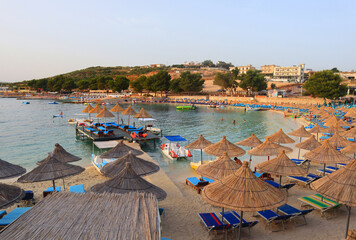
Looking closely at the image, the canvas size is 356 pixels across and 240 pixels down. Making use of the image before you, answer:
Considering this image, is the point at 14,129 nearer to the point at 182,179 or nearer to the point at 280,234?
the point at 182,179

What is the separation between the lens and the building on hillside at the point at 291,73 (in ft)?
394

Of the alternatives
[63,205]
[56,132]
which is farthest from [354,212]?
[56,132]

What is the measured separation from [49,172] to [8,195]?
7.33 feet

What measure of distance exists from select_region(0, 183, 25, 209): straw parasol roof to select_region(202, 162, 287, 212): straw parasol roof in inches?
227

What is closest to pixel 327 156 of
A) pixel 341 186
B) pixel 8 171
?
pixel 341 186

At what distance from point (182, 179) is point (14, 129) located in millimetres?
28872

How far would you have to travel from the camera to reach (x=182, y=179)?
47.0ft

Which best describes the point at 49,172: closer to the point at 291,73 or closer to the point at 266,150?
the point at 266,150

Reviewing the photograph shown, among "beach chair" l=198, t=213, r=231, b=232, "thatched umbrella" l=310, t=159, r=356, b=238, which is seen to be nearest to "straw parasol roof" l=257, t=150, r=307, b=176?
"thatched umbrella" l=310, t=159, r=356, b=238

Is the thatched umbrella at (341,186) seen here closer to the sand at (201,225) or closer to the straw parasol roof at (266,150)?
the sand at (201,225)

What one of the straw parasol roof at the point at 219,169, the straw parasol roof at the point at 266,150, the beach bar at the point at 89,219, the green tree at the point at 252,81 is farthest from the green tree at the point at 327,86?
the beach bar at the point at 89,219

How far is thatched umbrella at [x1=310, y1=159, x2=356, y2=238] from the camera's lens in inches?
276

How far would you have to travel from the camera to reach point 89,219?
15.5 feet

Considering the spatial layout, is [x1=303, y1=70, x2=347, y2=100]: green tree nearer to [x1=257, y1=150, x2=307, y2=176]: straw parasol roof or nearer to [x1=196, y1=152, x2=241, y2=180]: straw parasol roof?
[x1=257, y1=150, x2=307, y2=176]: straw parasol roof
